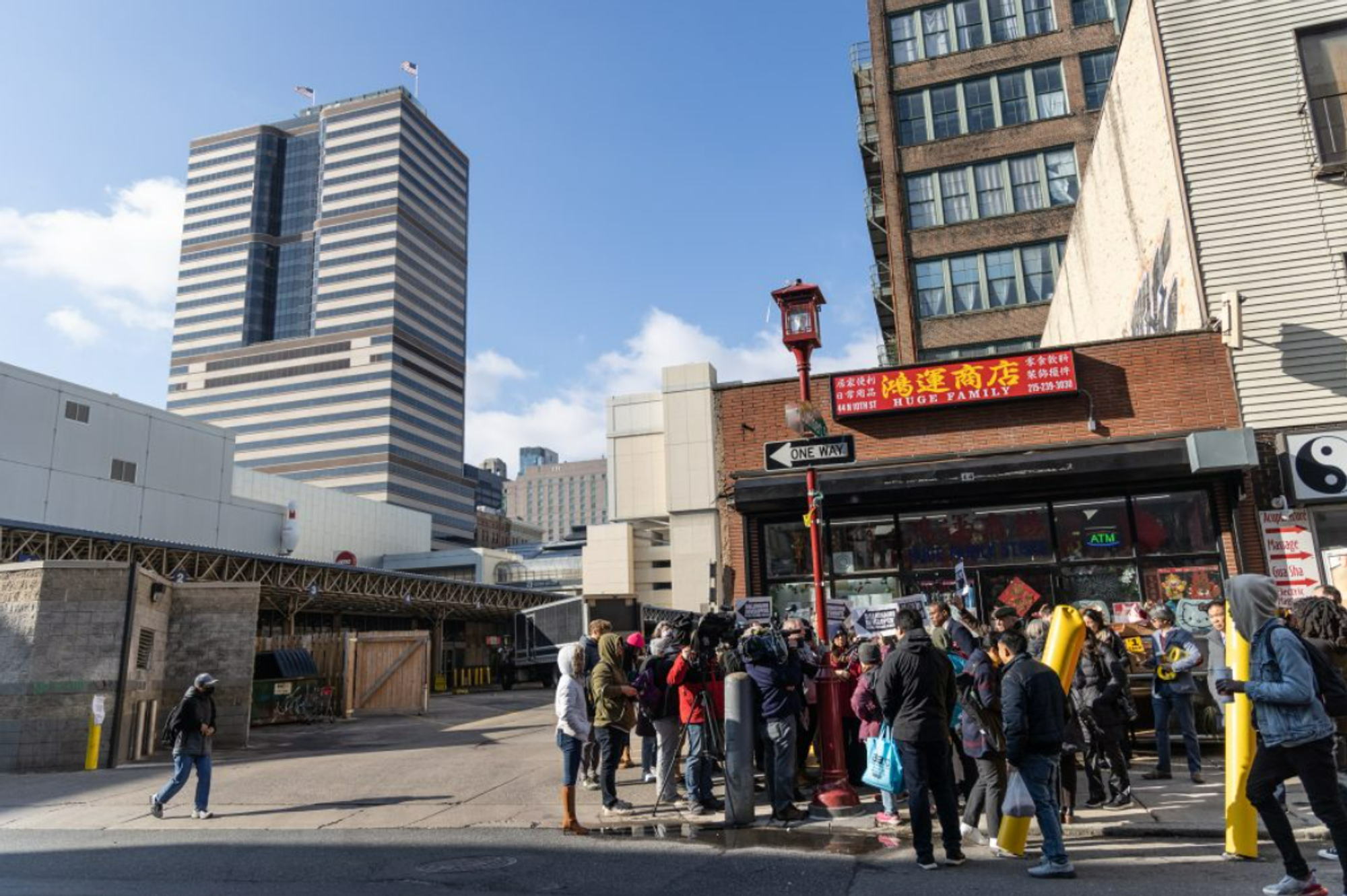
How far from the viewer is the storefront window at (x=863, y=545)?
1614 centimetres

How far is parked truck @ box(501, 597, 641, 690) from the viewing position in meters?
35.9

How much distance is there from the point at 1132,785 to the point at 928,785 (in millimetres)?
4155

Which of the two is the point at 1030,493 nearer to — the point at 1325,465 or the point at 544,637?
the point at 1325,465

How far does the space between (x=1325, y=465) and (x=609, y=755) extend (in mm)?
11986

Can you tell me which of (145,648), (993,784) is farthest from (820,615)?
(145,648)

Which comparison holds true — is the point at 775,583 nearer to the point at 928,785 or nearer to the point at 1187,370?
the point at 1187,370

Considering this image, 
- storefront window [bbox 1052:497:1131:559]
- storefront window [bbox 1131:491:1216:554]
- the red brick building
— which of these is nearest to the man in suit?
the red brick building

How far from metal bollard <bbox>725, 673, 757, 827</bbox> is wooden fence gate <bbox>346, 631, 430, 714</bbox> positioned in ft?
55.6

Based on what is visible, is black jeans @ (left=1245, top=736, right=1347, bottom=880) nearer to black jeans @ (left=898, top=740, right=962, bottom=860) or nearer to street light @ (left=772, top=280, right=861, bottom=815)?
black jeans @ (left=898, top=740, right=962, bottom=860)

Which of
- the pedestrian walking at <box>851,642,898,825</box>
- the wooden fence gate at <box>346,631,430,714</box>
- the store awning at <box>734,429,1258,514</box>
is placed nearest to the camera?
the pedestrian walking at <box>851,642,898,825</box>

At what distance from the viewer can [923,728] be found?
22.5 ft

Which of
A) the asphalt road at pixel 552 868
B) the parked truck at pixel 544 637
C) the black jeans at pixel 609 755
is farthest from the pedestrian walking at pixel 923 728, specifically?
the parked truck at pixel 544 637

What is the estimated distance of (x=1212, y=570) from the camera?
570 inches

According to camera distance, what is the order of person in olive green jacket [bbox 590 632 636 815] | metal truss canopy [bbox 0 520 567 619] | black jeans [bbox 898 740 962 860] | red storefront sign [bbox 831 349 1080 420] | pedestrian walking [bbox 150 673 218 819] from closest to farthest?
black jeans [bbox 898 740 962 860] < person in olive green jacket [bbox 590 632 636 815] < pedestrian walking [bbox 150 673 218 819] < red storefront sign [bbox 831 349 1080 420] < metal truss canopy [bbox 0 520 567 619]
